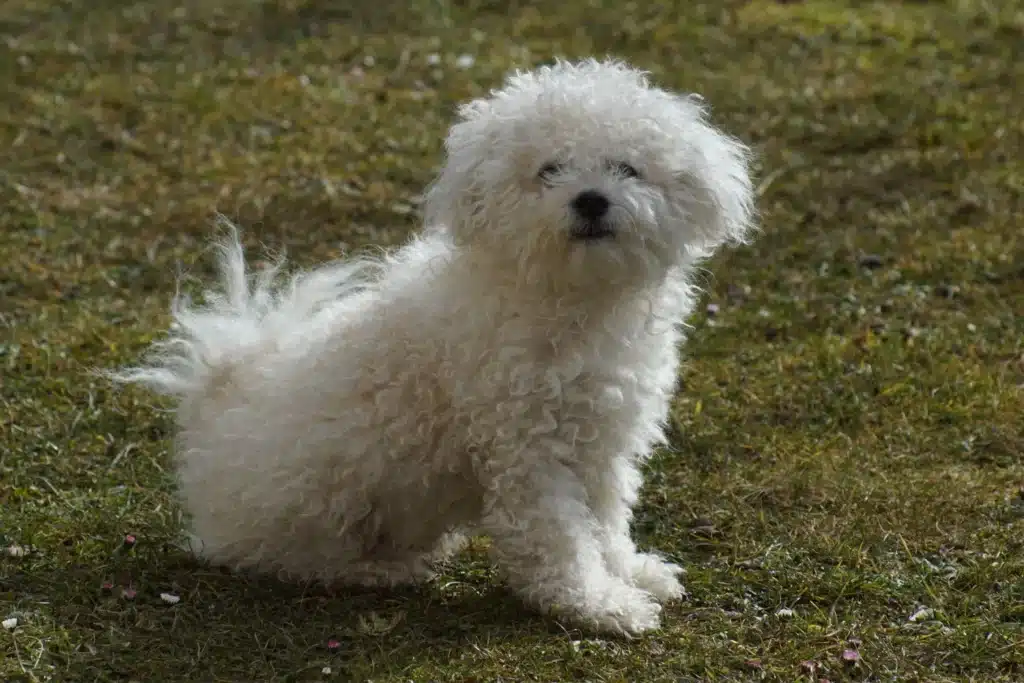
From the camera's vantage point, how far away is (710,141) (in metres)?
4.00

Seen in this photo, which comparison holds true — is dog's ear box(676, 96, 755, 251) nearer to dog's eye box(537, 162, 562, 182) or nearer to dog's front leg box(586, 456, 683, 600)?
dog's eye box(537, 162, 562, 182)

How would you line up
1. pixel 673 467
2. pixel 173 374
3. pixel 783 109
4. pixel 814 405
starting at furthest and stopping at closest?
pixel 783 109 < pixel 814 405 < pixel 673 467 < pixel 173 374

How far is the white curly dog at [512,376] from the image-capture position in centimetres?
384

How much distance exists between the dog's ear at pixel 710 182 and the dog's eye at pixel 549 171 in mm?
323

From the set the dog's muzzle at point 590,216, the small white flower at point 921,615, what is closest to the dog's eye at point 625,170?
the dog's muzzle at point 590,216

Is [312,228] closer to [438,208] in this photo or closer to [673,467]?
[673,467]

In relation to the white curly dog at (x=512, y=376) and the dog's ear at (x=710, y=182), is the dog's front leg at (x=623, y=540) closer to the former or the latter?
the white curly dog at (x=512, y=376)

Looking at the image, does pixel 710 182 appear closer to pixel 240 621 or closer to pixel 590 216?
pixel 590 216

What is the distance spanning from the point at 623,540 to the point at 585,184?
42.9 inches

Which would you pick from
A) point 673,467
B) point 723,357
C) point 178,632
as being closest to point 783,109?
point 723,357

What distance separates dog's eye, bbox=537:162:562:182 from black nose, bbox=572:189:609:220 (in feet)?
0.42

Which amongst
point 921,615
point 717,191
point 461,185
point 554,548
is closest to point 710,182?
point 717,191

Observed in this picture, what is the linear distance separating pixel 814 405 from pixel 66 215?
360 centimetres

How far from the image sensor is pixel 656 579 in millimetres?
4199
